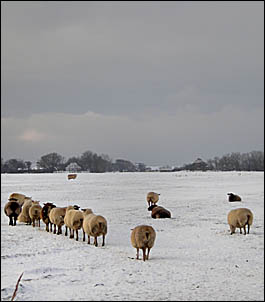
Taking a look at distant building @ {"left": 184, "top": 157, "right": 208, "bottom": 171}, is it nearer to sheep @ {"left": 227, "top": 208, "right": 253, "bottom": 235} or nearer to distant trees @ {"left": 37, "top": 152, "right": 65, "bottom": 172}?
distant trees @ {"left": 37, "top": 152, "right": 65, "bottom": 172}

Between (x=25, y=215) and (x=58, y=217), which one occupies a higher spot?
(x=58, y=217)

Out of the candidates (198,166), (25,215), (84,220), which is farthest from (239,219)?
(198,166)

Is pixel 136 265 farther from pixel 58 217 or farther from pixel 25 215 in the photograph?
pixel 25 215

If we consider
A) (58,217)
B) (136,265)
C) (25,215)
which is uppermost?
(58,217)

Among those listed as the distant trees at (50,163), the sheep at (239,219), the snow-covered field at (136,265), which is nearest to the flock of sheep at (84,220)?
the sheep at (239,219)

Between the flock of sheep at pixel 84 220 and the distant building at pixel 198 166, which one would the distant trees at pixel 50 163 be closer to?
the distant building at pixel 198 166

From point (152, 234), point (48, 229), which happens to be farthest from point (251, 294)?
point (48, 229)

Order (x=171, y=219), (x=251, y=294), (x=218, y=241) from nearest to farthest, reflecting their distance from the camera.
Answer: (x=251, y=294) < (x=218, y=241) < (x=171, y=219)

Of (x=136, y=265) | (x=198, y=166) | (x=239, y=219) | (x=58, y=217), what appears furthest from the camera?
(x=198, y=166)

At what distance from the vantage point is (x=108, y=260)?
11875mm

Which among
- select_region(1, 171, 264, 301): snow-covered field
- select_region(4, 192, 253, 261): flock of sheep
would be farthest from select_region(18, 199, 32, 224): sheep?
select_region(1, 171, 264, 301): snow-covered field

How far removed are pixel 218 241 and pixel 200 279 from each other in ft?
18.8

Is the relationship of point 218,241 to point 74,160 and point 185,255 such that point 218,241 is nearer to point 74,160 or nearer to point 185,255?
point 185,255

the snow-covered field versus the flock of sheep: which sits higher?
the flock of sheep
